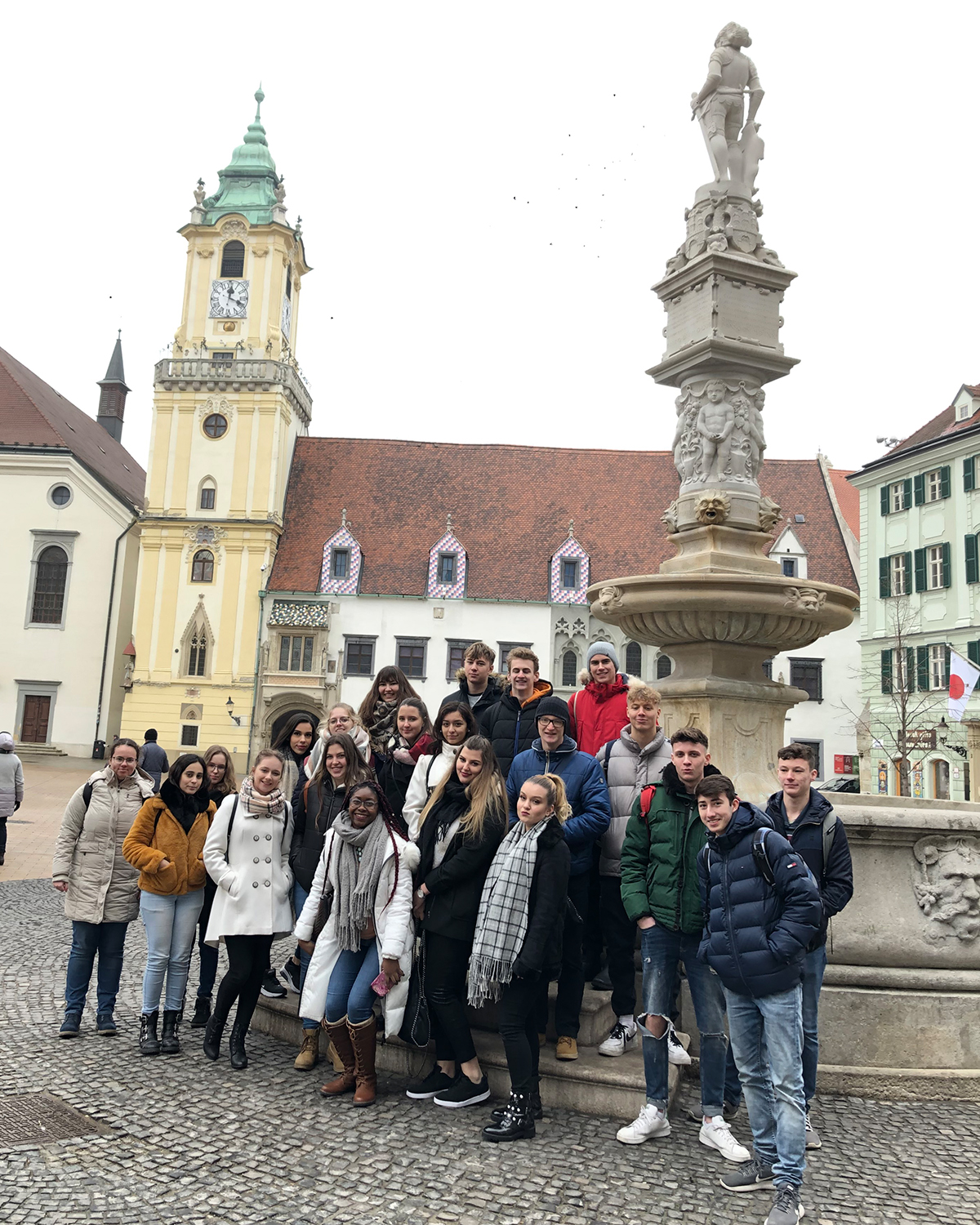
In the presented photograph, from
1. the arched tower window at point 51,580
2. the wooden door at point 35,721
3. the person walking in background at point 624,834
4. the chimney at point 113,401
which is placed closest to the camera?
the person walking in background at point 624,834

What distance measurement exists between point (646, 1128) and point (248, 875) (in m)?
2.46

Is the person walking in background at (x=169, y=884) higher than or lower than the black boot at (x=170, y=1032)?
higher

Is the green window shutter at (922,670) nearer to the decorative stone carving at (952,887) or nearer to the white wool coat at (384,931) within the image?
the decorative stone carving at (952,887)

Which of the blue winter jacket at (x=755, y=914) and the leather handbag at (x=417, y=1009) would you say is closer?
the blue winter jacket at (x=755, y=914)

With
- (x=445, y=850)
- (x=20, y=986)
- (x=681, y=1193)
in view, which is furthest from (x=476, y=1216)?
(x=20, y=986)

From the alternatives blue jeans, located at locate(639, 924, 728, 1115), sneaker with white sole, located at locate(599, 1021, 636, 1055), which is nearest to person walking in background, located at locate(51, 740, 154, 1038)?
sneaker with white sole, located at locate(599, 1021, 636, 1055)

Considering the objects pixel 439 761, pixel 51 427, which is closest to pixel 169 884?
pixel 439 761

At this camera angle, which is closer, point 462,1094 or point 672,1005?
point 672,1005

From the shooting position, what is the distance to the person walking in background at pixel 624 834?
5.14 meters

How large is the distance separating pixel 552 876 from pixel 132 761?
304 centimetres

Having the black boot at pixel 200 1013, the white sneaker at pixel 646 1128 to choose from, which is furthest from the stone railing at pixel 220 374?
the white sneaker at pixel 646 1128

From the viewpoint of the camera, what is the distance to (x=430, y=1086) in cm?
490

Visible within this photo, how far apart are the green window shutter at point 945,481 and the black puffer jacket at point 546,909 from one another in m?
32.1

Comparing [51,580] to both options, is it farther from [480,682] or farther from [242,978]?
[242,978]
